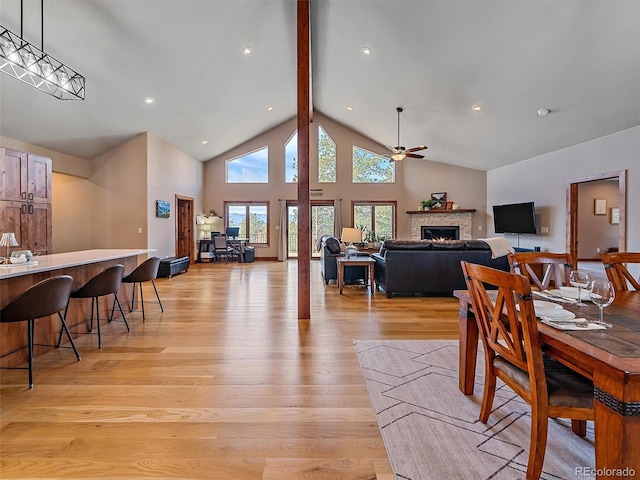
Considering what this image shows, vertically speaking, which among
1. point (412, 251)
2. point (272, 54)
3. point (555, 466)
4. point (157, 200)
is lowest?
point (555, 466)

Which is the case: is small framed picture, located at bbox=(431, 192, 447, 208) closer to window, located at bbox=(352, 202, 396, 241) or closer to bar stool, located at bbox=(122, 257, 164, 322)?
window, located at bbox=(352, 202, 396, 241)

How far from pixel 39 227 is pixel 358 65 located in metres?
6.13

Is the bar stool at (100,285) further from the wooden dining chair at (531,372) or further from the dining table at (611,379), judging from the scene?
the dining table at (611,379)

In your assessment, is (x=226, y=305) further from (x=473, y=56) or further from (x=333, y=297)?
(x=473, y=56)

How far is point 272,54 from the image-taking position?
6207 millimetres

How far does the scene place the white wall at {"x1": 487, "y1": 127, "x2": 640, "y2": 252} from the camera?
4.88 metres

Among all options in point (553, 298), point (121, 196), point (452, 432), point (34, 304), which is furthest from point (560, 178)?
point (121, 196)

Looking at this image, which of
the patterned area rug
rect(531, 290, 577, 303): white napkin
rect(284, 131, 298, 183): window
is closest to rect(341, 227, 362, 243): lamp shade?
the patterned area rug

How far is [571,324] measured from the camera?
147 cm

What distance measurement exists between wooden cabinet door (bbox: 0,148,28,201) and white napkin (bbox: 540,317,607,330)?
6.32 meters

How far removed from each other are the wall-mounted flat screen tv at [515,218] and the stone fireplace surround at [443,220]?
1.02m

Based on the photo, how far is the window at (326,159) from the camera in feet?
34.8

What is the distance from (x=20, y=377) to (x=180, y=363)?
3.74 feet

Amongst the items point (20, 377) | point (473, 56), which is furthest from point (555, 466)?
point (473, 56)
